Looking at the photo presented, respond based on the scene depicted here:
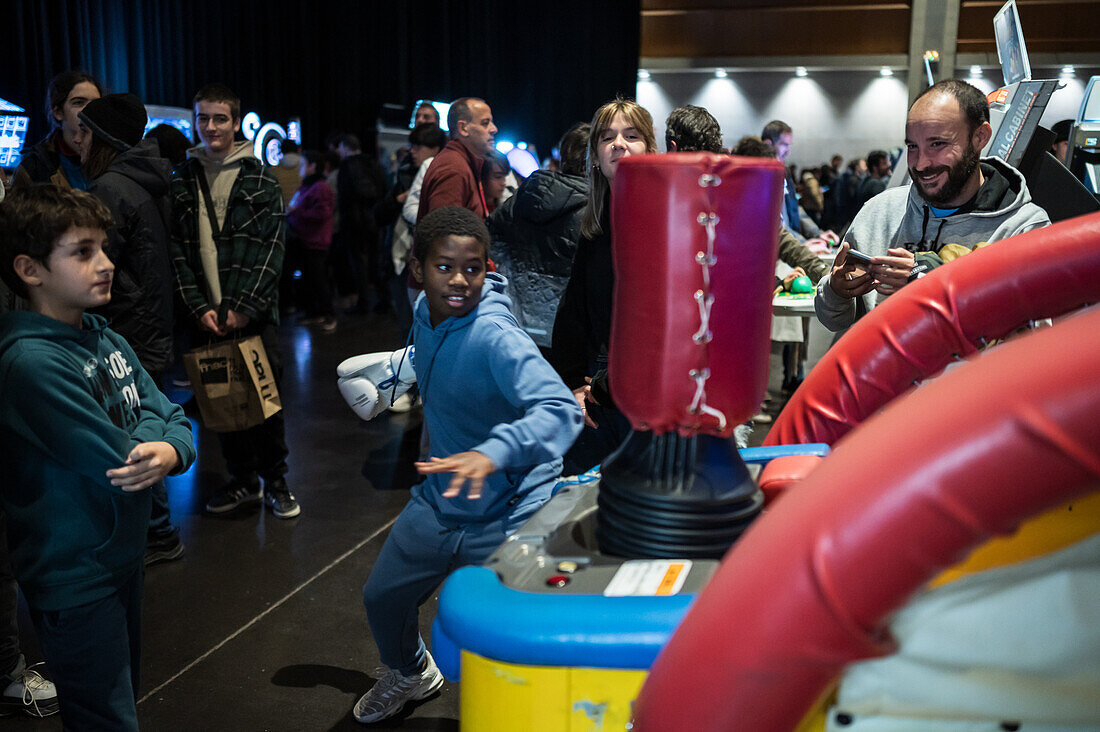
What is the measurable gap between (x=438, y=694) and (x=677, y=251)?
195cm

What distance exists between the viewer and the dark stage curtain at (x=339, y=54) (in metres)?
9.66

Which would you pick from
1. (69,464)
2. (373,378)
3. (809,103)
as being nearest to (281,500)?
(373,378)

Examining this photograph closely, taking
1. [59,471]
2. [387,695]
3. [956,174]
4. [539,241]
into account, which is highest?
[956,174]

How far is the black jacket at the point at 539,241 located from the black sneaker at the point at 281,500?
1273 millimetres

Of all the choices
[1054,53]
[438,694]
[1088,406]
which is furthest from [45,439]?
[1054,53]

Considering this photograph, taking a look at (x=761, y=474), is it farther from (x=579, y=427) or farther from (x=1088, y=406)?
(x=1088, y=406)

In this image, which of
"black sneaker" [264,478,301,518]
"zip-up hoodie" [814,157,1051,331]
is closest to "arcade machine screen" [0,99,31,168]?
"black sneaker" [264,478,301,518]

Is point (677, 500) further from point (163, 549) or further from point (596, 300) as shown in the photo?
point (163, 549)

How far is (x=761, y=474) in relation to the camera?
142 cm

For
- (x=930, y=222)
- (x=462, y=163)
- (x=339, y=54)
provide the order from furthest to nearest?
1. (x=339, y=54)
2. (x=462, y=163)
3. (x=930, y=222)

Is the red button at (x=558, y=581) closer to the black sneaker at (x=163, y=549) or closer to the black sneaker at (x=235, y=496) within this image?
the black sneaker at (x=163, y=549)

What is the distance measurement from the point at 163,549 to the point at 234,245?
1221 mm

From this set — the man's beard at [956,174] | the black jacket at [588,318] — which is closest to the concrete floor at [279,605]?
the black jacket at [588,318]

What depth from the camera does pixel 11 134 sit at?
18.8ft
